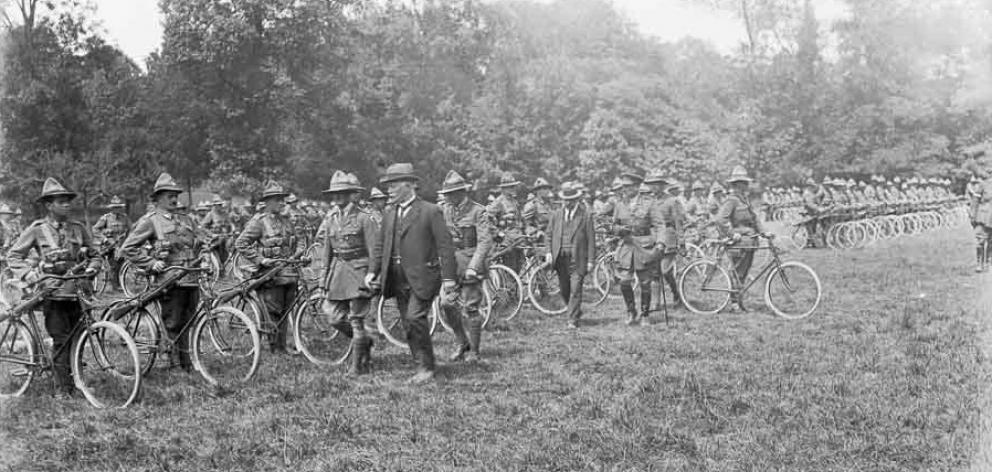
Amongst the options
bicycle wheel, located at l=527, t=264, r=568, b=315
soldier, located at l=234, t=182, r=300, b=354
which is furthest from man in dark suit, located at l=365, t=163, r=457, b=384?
bicycle wheel, located at l=527, t=264, r=568, b=315

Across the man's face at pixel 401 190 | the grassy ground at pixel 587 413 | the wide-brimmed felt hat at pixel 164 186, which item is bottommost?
the grassy ground at pixel 587 413

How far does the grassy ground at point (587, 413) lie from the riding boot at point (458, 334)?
0.30 metres

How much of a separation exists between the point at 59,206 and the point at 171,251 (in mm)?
943

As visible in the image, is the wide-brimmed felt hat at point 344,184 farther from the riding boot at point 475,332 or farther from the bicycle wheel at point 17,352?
the bicycle wheel at point 17,352

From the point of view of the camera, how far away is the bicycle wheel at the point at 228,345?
21.2ft

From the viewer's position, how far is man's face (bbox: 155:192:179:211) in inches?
266

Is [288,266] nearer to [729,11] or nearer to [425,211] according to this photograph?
[425,211]

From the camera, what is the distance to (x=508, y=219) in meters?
11.9

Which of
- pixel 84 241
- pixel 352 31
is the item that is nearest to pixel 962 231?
pixel 352 31

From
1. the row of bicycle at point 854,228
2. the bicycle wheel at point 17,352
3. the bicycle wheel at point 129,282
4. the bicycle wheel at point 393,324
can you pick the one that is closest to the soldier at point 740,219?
the bicycle wheel at point 393,324

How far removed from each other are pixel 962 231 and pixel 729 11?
14350 millimetres

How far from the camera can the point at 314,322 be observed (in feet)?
25.3

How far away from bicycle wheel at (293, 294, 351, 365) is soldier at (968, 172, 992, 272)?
11481 millimetres

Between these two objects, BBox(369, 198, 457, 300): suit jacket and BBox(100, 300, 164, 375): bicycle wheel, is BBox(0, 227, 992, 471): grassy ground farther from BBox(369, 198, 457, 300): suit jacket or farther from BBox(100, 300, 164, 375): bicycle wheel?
BBox(369, 198, 457, 300): suit jacket
